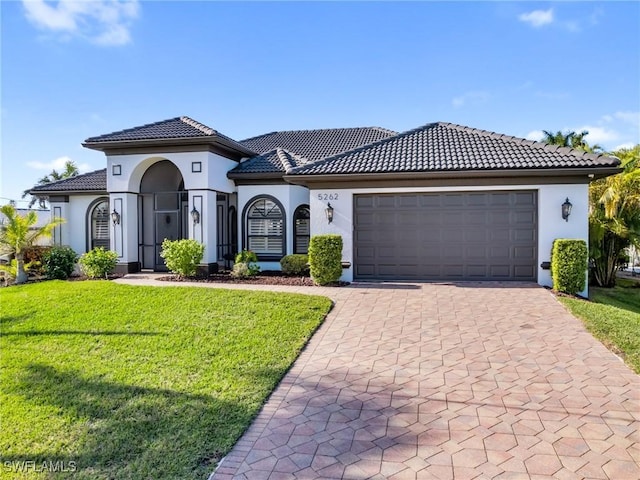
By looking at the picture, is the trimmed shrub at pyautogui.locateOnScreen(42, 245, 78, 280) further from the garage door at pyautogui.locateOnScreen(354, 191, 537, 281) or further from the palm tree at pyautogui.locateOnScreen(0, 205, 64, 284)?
the garage door at pyautogui.locateOnScreen(354, 191, 537, 281)

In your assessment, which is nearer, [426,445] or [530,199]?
[426,445]

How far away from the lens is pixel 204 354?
6.61m

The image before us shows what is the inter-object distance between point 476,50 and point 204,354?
12.0 meters

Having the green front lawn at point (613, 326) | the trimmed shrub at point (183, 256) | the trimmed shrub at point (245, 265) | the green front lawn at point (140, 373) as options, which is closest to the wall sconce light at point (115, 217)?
the trimmed shrub at point (183, 256)

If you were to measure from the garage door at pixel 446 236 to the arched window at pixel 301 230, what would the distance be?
116 inches

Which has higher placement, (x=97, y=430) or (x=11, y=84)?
(x=11, y=84)

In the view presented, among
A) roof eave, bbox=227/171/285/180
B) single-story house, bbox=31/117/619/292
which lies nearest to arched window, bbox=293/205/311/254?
single-story house, bbox=31/117/619/292

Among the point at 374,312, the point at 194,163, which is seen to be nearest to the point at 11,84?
the point at 194,163

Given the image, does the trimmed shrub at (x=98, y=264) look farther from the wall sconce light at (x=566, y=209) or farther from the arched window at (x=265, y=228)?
the wall sconce light at (x=566, y=209)

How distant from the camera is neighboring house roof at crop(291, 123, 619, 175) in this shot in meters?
12.1

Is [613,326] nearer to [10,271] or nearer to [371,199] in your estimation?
[371,199]

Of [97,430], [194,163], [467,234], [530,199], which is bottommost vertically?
[97,430]

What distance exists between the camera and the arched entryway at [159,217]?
55.4 feet

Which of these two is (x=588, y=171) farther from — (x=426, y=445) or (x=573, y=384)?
(x=426, y=445)
